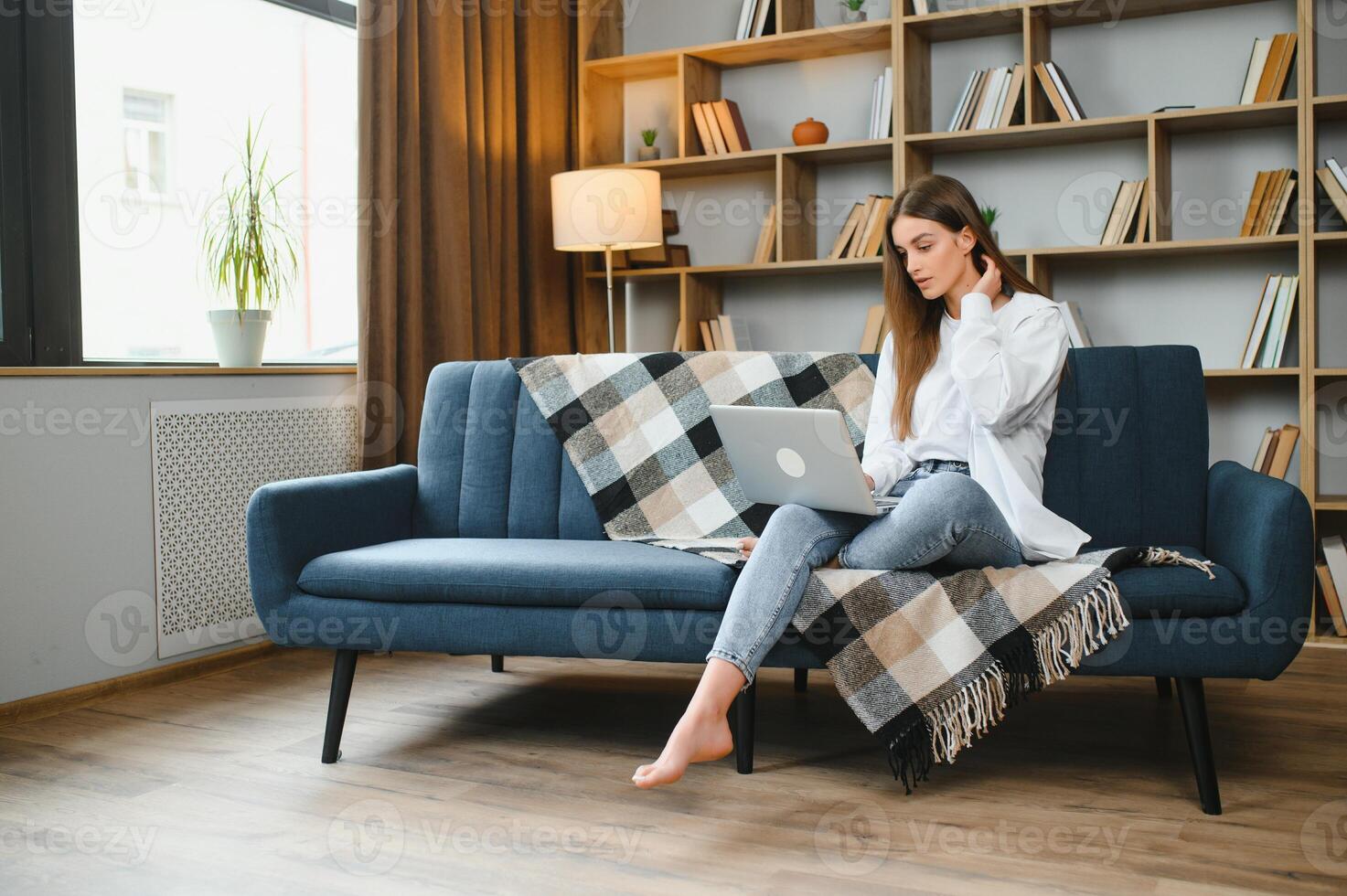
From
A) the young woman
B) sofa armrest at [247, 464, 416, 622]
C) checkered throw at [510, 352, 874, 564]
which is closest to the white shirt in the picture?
the young woman

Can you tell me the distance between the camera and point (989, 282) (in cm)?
221

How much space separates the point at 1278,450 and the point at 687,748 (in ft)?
7.56

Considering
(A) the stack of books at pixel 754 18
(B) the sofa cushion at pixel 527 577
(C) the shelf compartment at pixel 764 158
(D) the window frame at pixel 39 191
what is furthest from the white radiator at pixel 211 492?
(A) the stack of books at pixel 754 18

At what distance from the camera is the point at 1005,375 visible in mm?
2068

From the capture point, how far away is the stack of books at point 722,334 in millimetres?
4074

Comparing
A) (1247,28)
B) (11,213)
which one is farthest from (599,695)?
(1247,28)

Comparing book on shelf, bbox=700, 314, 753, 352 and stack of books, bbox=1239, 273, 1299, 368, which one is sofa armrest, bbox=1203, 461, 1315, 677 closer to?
stack of books, bbox=1239, 273, 1299, 368

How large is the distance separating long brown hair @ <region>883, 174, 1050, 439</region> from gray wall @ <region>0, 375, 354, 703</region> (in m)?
1.69

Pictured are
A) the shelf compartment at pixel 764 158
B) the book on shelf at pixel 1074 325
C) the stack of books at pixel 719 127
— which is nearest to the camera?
the book on shelf at pixel 1074 325

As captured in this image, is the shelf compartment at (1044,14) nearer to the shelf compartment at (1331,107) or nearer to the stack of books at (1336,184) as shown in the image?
the shelf compartment at (1331,107)

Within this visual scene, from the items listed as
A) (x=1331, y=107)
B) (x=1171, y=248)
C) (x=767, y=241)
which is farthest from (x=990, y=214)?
(x=1331, y=107)

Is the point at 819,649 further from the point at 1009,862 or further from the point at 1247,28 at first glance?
the point at 1247,28

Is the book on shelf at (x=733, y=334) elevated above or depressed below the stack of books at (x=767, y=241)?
below

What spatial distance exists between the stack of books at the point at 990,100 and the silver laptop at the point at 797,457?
1826 mm
